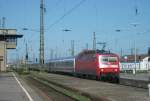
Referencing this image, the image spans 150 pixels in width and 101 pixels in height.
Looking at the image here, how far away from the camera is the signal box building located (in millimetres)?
95525

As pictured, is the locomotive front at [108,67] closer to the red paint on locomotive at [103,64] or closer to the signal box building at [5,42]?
the red paint on locomotive at [103,64]

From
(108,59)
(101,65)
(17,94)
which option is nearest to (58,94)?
(17,94)

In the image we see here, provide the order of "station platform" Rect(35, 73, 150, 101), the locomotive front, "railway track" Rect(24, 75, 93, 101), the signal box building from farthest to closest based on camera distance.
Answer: the signal box building < the locomotive front < "railway track" Rect(24, 75, 93, 101) < "station platform" Rect(35, 73, 150, 101)

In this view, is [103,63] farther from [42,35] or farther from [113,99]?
[113,99]

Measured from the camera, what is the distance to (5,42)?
98938mm

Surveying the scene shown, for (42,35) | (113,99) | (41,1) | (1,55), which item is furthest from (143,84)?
(1,55)

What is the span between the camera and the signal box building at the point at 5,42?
95525mm

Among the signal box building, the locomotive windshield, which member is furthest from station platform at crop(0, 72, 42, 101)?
the signal box building

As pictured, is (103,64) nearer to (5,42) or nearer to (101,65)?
(101,65)

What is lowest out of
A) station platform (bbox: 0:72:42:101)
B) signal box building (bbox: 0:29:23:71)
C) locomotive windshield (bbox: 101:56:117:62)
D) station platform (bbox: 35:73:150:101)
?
station platform (bbox: 0:72:42:101)

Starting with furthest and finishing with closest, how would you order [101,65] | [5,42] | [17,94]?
1. [5,42]
2. [101,65]
3. [17,94]

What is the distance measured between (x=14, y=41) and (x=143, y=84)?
78.0 meters

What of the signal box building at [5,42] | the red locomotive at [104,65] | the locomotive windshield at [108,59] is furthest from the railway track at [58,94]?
the signal box building at [5,42]

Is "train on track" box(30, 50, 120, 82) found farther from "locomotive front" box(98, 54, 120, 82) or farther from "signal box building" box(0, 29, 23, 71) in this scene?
"signal box building" box(0, 29, 23, 71)
